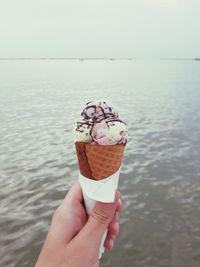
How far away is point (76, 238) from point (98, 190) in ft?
1.07

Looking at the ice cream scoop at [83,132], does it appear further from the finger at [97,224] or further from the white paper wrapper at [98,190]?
the finger at [97,224]

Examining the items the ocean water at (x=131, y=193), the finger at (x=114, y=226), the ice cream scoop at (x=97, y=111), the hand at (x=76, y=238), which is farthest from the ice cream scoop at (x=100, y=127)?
the ocean water at (x=131, y=193)

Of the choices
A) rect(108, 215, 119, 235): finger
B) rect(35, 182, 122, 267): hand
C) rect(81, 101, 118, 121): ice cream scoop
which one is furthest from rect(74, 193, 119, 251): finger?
rect(81, 101, 118, 121): ice cream scoop

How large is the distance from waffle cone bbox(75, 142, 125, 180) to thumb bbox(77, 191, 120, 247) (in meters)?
0.19

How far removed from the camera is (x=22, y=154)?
16859 mm

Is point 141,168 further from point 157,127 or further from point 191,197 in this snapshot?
point 157,127

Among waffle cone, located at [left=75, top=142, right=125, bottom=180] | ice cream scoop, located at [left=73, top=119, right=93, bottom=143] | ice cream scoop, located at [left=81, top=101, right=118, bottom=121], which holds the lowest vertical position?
waffle cone, located at [left=75, top=142, right=125, bottom=180]

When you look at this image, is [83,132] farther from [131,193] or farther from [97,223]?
[131,193]

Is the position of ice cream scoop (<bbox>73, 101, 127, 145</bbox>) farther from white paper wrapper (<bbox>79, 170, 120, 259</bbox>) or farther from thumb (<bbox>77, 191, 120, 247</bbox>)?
thumb (<bbox>77, 191, 120, 247</bbox>)

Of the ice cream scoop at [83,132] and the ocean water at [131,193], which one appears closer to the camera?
the ice cream scoop at [83,132]

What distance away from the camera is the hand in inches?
85.7

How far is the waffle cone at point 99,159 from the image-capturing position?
2326 mm

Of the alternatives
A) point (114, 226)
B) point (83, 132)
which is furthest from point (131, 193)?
point (83, 132)

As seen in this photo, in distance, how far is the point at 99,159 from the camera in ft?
7.64
